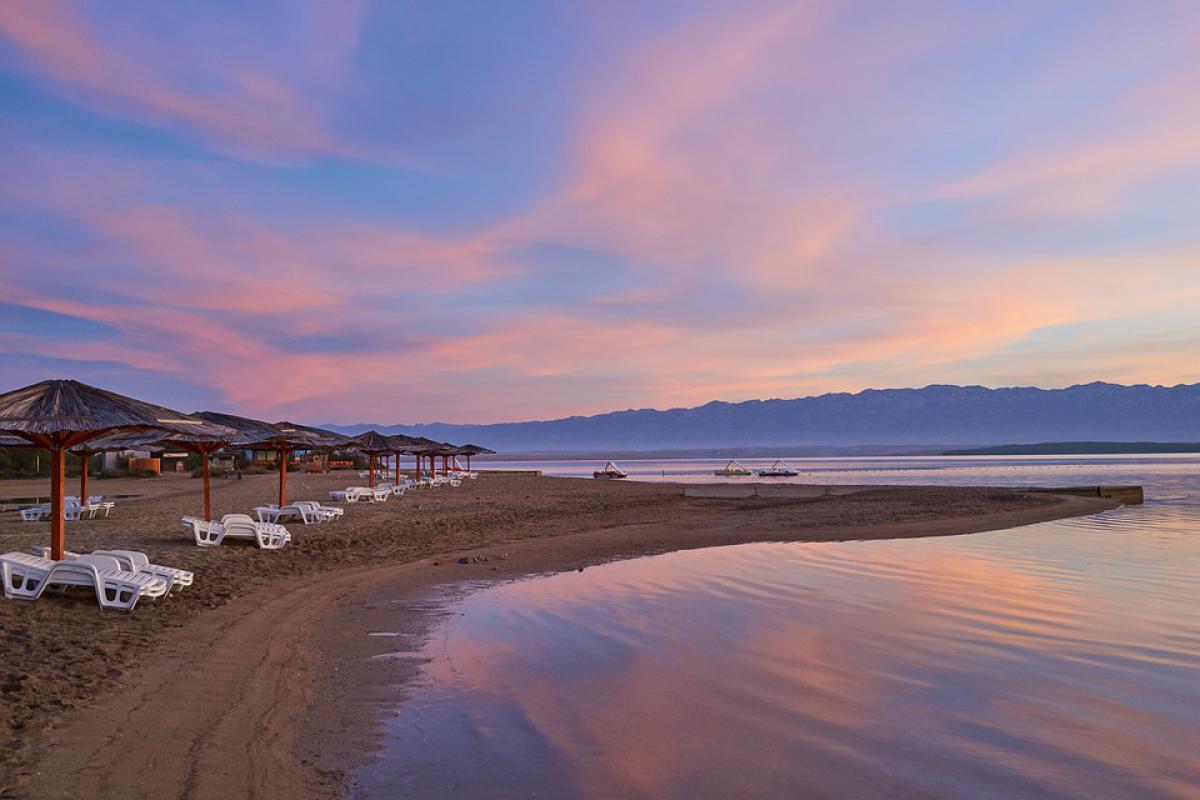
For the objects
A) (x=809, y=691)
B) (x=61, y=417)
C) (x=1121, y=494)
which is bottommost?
(x=1121, y=494)

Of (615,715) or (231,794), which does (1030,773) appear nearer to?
(615,715)

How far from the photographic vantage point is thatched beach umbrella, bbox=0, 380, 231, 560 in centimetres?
862

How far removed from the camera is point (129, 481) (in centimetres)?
3944

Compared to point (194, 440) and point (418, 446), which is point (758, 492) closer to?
point (418, 446)

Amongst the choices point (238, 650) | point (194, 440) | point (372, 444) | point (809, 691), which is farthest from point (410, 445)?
point (809, 691)

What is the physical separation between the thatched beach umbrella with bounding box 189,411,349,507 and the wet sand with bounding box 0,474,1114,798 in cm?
195

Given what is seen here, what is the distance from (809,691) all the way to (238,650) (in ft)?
16.3

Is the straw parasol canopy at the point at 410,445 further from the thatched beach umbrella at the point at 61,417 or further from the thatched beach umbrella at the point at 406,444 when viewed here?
the thatched beach umbrella at the point at 61,417

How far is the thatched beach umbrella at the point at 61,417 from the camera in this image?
8.62m

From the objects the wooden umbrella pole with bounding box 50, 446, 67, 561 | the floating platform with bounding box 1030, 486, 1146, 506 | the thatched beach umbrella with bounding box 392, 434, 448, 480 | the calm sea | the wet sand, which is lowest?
the floating platform with bounding box 1030, 486, 1146, 506

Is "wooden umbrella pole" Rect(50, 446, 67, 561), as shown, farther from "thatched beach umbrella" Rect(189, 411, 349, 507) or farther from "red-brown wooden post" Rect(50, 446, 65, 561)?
"thatched beach umbrella" Rect(189, 411, 349, 507)

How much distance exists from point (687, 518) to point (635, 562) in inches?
370

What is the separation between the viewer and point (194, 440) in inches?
568

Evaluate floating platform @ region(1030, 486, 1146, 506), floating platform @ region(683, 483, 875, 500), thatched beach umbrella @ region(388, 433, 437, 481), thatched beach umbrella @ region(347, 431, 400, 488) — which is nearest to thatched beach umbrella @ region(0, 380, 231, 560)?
thatched beach umbrella @ region(347, 431, 400, 488)
